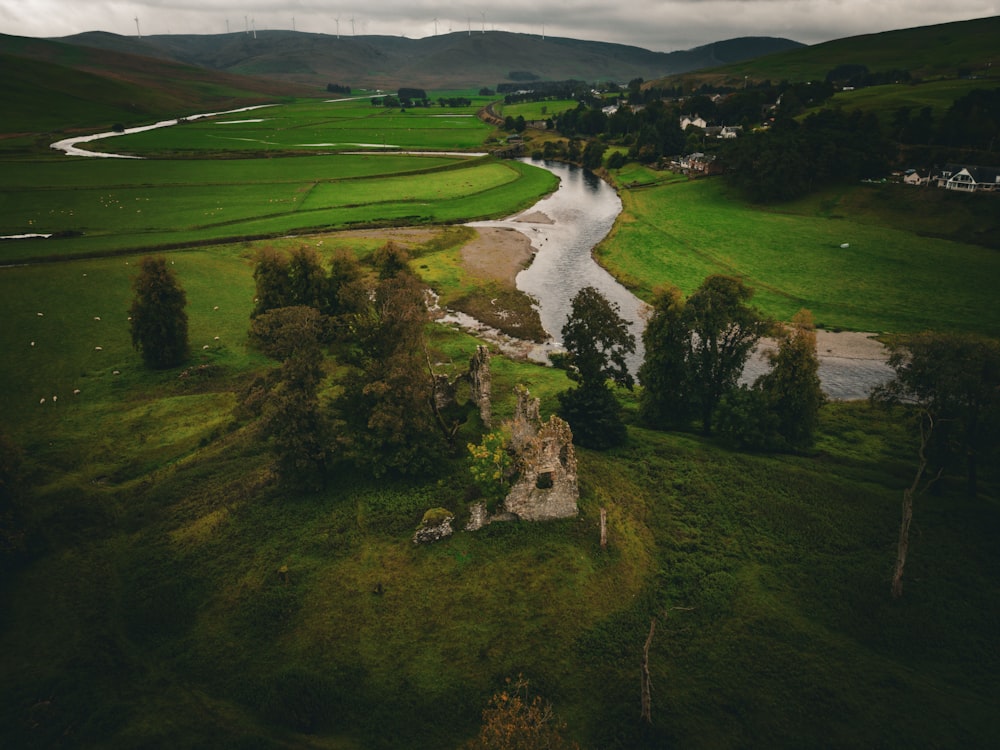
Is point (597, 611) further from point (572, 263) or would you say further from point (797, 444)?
point (572, 263)

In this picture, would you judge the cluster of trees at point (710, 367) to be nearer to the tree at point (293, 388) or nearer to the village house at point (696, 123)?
the tree at point (293, 388)

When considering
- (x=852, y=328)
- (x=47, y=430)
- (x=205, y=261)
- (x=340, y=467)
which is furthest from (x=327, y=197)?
(x=852, y=328)

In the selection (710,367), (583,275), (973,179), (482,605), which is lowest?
(482,605)

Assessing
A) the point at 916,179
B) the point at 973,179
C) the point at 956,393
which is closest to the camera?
the point at 956,393

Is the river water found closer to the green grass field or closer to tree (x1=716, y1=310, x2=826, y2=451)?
the green grass field

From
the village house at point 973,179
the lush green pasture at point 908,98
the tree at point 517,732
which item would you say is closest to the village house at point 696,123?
the lush green pasture at point 908,98

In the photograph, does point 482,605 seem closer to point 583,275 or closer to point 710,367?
point 710,367

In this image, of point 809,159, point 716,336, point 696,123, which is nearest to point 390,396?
point 716,336
